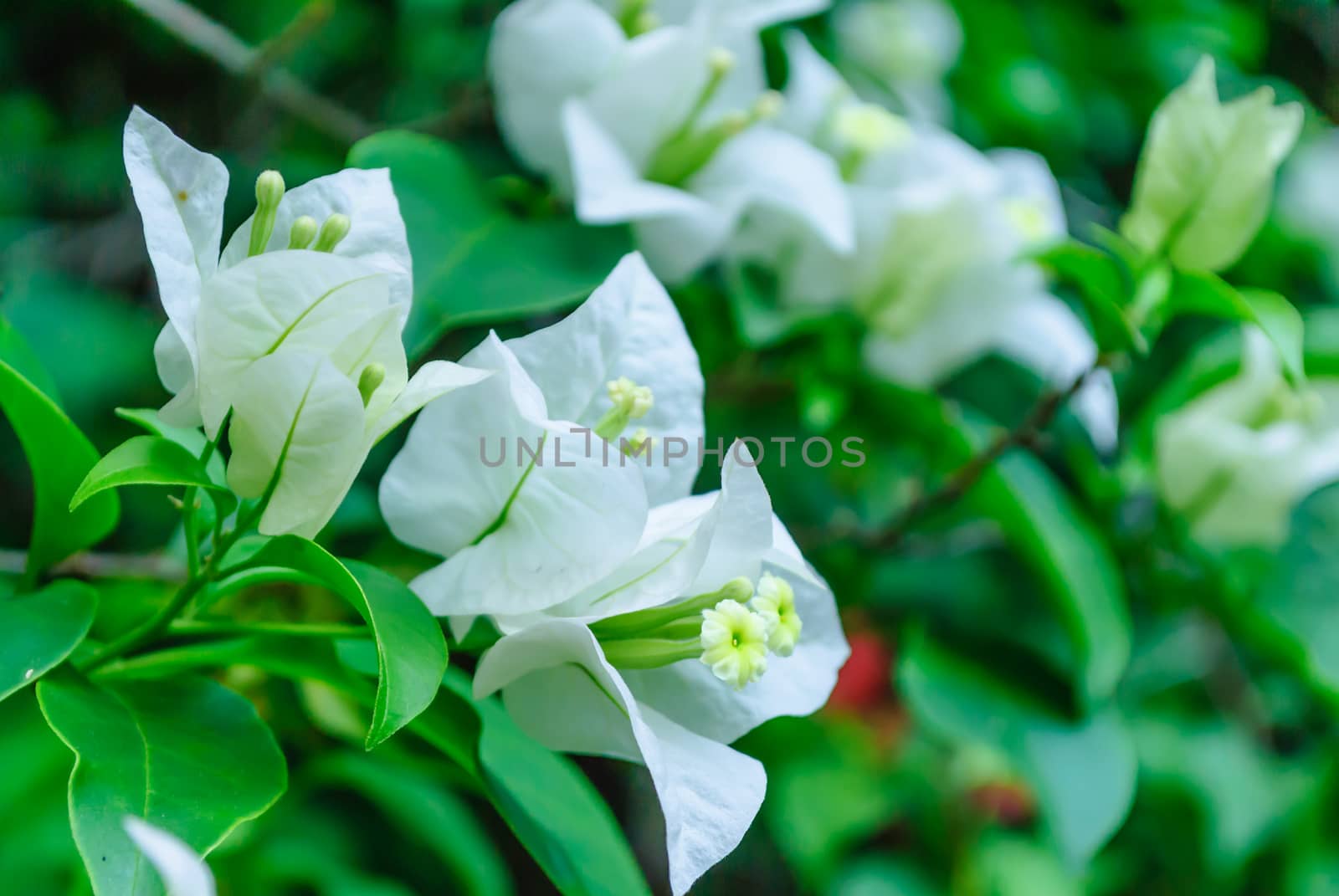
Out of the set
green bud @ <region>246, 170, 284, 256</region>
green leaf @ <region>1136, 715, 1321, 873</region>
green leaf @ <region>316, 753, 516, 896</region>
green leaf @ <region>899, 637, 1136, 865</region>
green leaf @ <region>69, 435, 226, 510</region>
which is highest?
green bud @ <region>246, 170, 284, 256</region>

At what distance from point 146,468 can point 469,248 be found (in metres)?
0.31

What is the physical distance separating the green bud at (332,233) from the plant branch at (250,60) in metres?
0.40

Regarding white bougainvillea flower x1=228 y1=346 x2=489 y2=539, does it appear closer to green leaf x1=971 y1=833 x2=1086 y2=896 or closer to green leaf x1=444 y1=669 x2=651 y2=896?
green leaf x1=444 y1=669 x2=651 y2=896

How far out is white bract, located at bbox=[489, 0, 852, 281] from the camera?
692 millimetres

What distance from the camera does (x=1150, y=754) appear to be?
1.11 meters

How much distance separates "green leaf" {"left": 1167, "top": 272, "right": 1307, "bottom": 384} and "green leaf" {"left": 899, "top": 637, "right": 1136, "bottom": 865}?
32 centimetres

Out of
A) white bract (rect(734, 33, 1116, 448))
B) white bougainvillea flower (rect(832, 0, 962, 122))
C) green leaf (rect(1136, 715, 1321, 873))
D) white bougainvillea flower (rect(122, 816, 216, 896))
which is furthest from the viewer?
white bougainvillea flower (rect(832, 0, 962, 122))

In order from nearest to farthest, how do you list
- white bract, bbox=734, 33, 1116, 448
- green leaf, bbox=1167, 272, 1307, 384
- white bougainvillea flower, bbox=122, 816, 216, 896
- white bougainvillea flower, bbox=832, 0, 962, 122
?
white bougainvillea flower, bbox=122, 816, 216, 896 < green leaf, bbox=1167, 272, 1307, 384 < white bract, bbox=734, 33, 1116, 448 < white bougainvillea flower, bbox=832, 0, 962, 122

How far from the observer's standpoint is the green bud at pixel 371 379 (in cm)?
40

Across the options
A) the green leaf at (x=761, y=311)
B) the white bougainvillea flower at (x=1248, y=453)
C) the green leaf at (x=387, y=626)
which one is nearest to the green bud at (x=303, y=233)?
the green leaf at (x=387, y=626)

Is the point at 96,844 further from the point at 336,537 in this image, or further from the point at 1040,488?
the point at 1040,488

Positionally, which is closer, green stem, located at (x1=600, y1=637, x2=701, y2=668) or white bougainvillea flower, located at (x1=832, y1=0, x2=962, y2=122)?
green stem, located at (x1=600, y1=637, x2=701, y2=668)

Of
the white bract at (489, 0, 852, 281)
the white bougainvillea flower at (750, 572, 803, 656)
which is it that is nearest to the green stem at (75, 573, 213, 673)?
the white bougainvillea flower at (750, 572, 803, 656)

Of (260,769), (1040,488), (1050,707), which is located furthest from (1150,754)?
(260,769)
